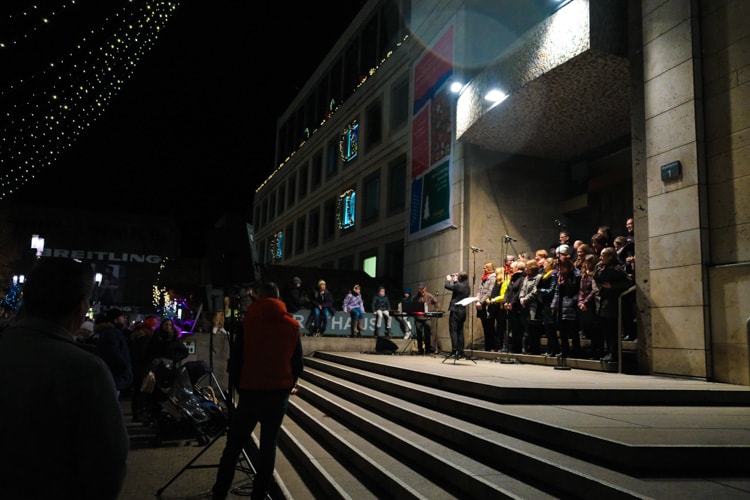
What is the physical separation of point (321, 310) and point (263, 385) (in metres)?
13.0

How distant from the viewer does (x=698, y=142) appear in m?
8.45

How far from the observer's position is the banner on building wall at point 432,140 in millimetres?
17516

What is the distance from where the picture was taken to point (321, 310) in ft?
58.0

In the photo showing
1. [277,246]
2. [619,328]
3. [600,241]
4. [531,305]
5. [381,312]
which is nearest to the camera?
[619,328]

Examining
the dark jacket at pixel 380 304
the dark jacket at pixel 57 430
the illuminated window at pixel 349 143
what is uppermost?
the illuminated window at pixel 349 143

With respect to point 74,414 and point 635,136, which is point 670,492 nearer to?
point 74,414

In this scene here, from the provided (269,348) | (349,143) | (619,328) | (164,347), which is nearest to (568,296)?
(619,328)

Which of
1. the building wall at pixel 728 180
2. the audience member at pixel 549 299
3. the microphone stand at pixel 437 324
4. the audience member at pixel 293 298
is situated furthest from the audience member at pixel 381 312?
the building wall at pixel 728 180

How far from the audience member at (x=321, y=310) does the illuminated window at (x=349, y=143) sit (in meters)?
12.0

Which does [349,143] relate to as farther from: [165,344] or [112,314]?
[112,314]

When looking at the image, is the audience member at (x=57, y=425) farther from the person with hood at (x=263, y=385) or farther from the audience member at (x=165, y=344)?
the audience member at (x=165, y=344)

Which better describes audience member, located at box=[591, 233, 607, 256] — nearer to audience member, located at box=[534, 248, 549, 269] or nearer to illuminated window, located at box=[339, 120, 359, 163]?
audience member, located at box=[534, 248, 549, 269]

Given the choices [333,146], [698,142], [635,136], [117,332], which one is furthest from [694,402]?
[333,146]

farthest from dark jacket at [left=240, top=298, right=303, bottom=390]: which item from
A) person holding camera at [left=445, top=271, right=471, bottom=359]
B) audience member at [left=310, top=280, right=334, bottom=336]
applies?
audience member at [left=310, top=280, right=334, bottom=336]
